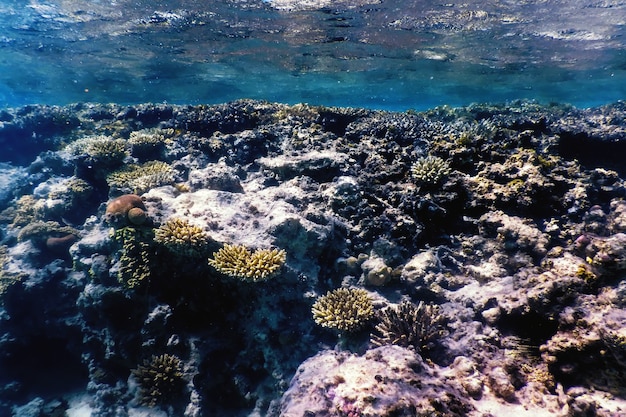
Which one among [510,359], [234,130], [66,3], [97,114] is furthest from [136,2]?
[510,359]

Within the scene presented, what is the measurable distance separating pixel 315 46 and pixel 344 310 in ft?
75.6

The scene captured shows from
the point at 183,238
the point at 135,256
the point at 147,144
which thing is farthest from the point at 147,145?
the point at 183,238

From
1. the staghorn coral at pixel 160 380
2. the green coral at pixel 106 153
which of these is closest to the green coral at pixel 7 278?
the green coral at pixel 106 153

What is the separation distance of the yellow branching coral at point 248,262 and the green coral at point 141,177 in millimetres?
3681

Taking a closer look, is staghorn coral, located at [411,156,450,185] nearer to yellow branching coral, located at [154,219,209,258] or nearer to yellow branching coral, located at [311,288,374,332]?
yellow branching coral, located at [311,288,374,332]

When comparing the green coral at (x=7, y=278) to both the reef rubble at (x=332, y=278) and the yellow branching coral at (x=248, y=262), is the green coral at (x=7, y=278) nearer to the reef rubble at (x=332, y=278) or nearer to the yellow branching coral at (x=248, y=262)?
the reef rubble at (x=332, y=278)

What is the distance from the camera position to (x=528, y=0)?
15922 millimetres

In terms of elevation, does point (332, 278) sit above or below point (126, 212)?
below

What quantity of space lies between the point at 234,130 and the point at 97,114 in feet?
32.4

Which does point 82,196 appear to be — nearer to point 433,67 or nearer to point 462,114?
point 462,114

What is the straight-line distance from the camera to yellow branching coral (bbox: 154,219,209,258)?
19.0 feet

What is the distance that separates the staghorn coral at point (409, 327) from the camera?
4445 mm

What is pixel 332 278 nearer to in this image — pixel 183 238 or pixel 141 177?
pixel 183 238

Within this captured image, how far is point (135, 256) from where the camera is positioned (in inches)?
254
